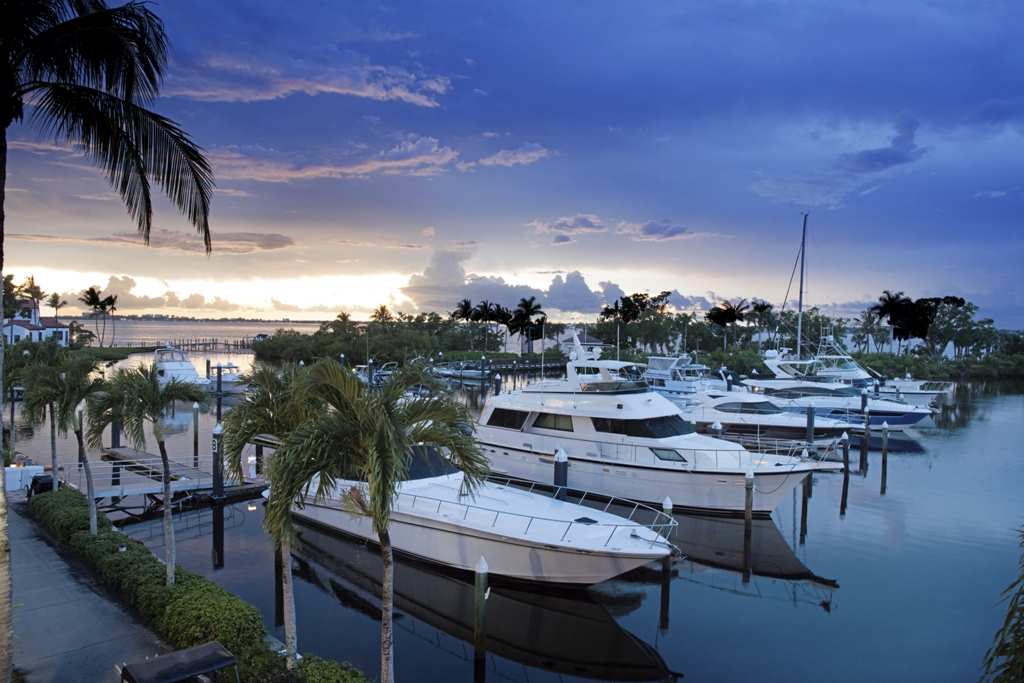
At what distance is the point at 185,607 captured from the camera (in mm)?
9141

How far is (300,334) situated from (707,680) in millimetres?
97372

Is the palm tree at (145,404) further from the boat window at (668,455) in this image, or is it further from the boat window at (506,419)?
the boat window at (668,455)

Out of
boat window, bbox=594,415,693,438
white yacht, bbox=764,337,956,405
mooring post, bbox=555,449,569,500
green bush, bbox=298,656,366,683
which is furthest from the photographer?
white yacht, bbox=764,337,956,405

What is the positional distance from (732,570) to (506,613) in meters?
6.16

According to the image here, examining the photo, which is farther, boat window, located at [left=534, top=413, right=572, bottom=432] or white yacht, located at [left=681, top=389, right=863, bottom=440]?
white yacht, located at [left=681, top=389, right=863, bottom=440]

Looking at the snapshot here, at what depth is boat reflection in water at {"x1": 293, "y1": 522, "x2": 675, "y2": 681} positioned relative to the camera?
37.0 ft

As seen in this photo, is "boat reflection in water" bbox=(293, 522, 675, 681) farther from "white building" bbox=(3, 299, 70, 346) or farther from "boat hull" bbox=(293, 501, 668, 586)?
"white building" bbox=(3, 299, 70, 346)

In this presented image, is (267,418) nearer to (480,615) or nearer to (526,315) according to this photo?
(480,615)

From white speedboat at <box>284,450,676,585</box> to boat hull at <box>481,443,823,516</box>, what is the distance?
5.05 metres

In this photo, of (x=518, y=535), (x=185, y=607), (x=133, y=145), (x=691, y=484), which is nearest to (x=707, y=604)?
(x=518, y=535)

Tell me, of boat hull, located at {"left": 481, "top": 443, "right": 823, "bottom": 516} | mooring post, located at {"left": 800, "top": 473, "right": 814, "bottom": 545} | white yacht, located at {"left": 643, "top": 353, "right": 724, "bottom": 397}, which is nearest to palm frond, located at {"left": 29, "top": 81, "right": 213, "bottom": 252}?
boat hull, located at {"left": 481, "top": 443, "right": 823, "bottom": 516}

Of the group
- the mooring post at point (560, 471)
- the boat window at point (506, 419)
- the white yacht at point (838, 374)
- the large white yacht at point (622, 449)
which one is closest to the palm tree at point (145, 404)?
the mooring post at point (560, 471)

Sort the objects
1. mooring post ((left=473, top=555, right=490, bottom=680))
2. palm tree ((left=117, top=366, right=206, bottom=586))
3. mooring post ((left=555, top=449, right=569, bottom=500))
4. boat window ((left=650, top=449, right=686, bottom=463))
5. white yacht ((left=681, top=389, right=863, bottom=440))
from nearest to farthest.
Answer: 1. mooring post ((left=473, top=555, right=490, bottom=680))
2. palm tree ((left=117, top=366, right=206, bottom=586))
3. mooring post ((left=555, top=449, right=569, bottom=500))
4. boat window ((left=650, top=449, right=686, bottom=463))
5. white yacht ((left=681, top=389, right=863, bottom=440))

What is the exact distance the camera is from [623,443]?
19391mm
